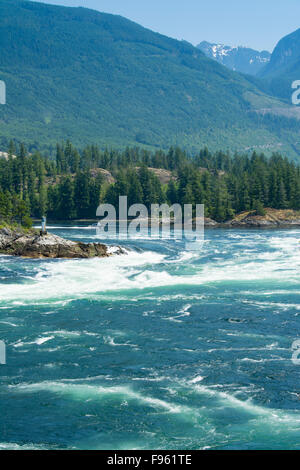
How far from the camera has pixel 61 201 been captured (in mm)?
181875

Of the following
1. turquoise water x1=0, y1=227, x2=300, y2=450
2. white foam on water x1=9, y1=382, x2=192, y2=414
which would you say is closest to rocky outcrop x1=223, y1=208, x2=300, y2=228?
turquoise water x1=0, y1=227, x2=300, y2=450

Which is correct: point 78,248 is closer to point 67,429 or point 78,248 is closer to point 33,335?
point 33,335

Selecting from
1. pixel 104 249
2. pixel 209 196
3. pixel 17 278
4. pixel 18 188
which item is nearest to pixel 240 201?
pixel 209 196

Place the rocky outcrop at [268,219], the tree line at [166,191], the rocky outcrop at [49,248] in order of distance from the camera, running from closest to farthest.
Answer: the rocky outcrop at [49,248], the rocky outcrop at [268,219], the tree line at [166,191]

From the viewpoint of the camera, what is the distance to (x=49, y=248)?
75.1m

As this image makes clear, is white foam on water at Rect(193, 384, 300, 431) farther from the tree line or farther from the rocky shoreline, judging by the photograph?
the tree line

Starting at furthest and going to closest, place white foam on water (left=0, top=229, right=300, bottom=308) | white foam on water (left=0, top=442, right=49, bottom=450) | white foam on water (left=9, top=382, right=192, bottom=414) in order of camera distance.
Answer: white foam on water (left=0, top=229, right=300, bottom=308)
white foam on water (left=9, top=382, right=192, bottom=414)
white foam on water (left=0, top=442, right=49, bottom=450)

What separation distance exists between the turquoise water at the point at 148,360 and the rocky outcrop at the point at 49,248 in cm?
1199

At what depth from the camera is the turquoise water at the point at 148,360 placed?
25.7m

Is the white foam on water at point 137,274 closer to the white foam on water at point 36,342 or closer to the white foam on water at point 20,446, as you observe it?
the white foam on water at point 36,342

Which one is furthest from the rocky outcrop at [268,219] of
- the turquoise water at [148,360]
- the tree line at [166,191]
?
the turquoise water at [148,360]

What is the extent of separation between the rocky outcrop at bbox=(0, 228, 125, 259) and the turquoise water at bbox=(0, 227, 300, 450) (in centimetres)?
1199

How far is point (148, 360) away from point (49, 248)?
43487mm

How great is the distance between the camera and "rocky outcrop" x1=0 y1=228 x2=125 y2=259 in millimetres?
74688
